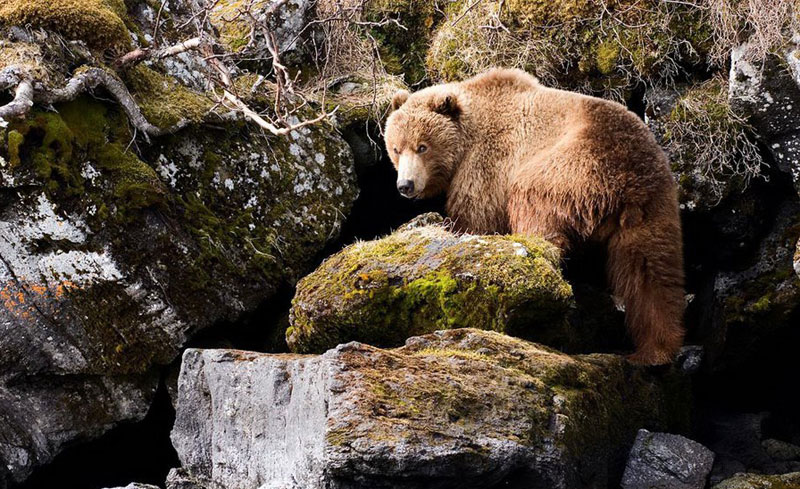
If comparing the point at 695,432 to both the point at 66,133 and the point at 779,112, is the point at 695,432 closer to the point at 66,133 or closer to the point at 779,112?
the point at 779,112

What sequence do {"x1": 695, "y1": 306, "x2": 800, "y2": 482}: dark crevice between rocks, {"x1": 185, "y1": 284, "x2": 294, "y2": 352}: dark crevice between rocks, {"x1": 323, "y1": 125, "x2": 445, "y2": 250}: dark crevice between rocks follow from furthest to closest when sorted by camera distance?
{"x1": 323, "y1": 125, "x2": 445, "y2": 250}: dark crevice between rocks < {"x1": 695, "y1": 306, "x2": 800, "y2": 482}: dark crevice between rocks < {"x1": 185, "y1": 284, "x2": 294, "y2": 352}: dark crevice between rocks

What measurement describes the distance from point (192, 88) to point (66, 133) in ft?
5.22

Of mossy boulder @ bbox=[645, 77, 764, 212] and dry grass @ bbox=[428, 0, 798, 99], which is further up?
dry grass @ bbox=[428, 0, 798, 99]

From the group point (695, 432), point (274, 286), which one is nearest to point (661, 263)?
point (695, 432)

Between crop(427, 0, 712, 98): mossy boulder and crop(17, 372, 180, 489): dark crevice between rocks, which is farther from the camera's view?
crop(427, 0, 712, 98): mossy boulder

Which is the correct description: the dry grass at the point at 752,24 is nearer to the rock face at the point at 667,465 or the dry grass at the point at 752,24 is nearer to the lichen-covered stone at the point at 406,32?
the lichen-covered stone at the point at 406,32

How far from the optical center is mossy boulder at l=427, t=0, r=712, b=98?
26.2 feet

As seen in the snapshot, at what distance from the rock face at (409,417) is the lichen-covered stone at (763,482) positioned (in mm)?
604

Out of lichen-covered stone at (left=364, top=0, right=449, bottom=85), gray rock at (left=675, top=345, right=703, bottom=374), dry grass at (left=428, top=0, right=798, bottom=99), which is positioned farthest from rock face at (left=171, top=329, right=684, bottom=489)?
lichen-covered stone at (left=364, top=0, right=449, bottom=85)

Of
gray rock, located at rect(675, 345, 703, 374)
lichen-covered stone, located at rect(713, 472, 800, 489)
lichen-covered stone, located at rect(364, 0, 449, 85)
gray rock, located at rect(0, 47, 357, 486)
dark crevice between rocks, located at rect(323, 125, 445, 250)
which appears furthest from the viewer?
lichen-covered stone, located at rect(364, 0, 449, 85)

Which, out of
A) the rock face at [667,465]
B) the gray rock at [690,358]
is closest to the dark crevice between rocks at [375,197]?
the gray rock at [690,358]

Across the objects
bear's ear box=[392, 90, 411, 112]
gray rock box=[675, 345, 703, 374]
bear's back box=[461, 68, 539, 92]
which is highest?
bear's ear box=[392, 90, 411, 112]

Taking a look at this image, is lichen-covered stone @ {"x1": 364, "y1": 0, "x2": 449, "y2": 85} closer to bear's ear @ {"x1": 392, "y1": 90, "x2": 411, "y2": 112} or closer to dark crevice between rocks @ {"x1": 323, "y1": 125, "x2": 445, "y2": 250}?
dark crevice between rocks @ {"x1": 323, "y1": 125, "x2": 445, "y2": 250}

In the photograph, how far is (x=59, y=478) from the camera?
621 cm
